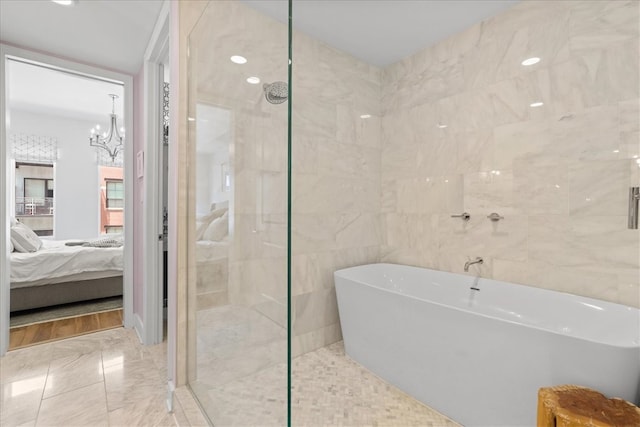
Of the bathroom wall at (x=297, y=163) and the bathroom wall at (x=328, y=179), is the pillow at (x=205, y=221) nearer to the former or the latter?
the bathroom wall at (x=297, y=163)

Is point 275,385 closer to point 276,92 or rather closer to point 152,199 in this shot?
point 276,92

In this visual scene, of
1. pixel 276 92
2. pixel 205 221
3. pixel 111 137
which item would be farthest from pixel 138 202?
pixel 276 92

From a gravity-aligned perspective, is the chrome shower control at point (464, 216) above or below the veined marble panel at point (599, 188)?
below

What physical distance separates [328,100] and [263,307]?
201 cm

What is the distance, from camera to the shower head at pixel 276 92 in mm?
812

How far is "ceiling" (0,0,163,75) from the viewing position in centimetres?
195

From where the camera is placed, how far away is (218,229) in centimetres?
135

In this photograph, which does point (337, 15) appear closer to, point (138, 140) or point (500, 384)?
point (138, 140)

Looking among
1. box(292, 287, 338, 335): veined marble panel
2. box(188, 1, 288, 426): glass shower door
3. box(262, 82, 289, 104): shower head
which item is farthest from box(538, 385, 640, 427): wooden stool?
box(292, 287, 338, 335): veined marble panel

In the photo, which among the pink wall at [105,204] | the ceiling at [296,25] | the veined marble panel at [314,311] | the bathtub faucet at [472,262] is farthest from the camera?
the pink wall at [105,204]

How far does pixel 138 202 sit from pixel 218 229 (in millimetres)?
1795

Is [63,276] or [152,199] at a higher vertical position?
[152,199]

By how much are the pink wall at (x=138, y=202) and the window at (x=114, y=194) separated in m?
3.66

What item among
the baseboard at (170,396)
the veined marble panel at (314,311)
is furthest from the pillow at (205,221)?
the veined marble panel at (314,311)
